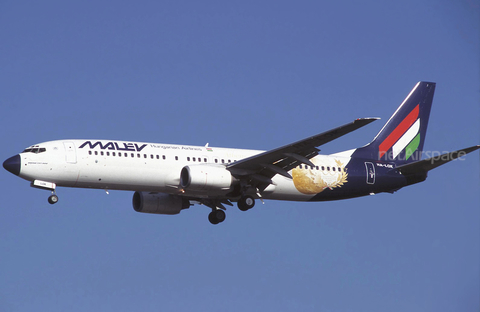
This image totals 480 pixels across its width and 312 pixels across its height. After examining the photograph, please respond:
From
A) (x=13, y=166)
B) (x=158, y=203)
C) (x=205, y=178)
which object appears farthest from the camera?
(x=158, y=203)

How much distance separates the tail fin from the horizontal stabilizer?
195 cm

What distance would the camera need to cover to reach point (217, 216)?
4869cm

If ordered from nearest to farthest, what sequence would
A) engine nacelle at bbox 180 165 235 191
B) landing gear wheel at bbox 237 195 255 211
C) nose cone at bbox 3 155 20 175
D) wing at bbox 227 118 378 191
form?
1. wing at bbox 227 118 378 191
2. nose cone at bbox 3 155 20 175
3. engine nacelle at bbox 180 165 235 191
4. landing gear wheel at bbox 237 195 255 211

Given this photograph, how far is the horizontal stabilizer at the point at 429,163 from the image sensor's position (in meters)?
43.2

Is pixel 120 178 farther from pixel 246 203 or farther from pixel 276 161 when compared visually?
pixel 276 161

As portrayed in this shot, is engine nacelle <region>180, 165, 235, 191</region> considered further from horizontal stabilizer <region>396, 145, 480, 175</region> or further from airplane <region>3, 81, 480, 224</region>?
horizontal stabilizer <region>396, 145, 480, 175</region>

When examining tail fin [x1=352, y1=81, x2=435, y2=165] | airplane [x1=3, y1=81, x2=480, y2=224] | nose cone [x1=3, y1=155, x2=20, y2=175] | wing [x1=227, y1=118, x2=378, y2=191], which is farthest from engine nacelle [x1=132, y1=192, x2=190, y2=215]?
tail fin [x1=352, y1=81, x2=435, y2=165]

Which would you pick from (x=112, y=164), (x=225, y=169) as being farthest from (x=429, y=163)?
(x=112, y=164)

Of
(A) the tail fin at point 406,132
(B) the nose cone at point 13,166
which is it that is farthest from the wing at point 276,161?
(B) the nose cone at point 13,166

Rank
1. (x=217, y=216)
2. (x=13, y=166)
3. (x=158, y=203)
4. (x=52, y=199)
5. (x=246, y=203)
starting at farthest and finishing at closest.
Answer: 1. (x=217, y=216)
2. (x=158, y=203)
3. (x=246, y=203)
4. (x=52, y=199)
5. (x=13, y=166)

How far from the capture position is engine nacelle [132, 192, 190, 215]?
48.4 metres

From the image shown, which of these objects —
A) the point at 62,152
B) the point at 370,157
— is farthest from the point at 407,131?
the point at 62,152

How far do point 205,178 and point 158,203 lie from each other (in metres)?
6.47

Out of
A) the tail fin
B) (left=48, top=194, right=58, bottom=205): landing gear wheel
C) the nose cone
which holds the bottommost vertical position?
(left=48, top=194, right=58, bottom=205): landing gear wheel
